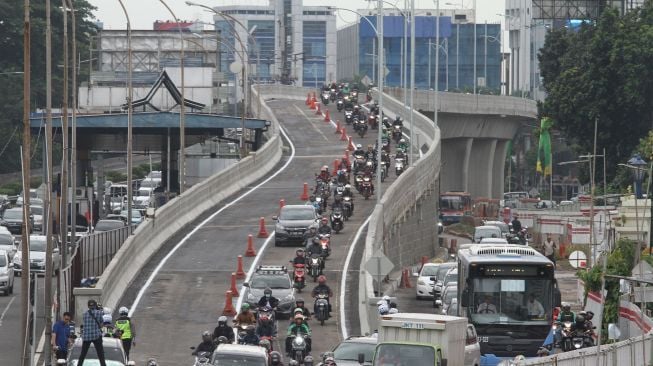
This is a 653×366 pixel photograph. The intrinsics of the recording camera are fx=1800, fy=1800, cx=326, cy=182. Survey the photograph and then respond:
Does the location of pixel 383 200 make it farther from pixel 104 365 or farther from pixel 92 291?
pixel 104 365

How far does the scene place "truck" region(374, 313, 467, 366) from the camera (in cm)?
2833

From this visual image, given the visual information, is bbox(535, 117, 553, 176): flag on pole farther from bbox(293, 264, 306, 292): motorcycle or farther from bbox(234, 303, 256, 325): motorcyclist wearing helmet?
bbox(234, 303, 256, 325): motorcyclist wearing helmet

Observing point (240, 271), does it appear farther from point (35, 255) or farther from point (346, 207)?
point (346, 207)

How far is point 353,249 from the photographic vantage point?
188 feet

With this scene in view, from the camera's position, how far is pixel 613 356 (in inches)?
1075

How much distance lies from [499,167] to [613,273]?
106m

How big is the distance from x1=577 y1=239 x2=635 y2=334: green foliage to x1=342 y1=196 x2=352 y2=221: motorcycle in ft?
59.4

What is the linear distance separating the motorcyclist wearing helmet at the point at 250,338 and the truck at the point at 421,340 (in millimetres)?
5698

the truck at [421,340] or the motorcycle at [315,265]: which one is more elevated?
the truck at [421,340]

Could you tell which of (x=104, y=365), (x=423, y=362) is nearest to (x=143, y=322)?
(x=104, y=365)

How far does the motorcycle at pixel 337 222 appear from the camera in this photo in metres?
60.7

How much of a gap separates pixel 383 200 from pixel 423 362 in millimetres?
34761

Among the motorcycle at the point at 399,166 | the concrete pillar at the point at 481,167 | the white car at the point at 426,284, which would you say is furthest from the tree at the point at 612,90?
the concrete pillar at the point at 481,167

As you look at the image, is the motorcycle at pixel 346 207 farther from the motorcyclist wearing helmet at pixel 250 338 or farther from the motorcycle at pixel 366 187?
the motorcyclist wearing helmet at pixel 250 338
